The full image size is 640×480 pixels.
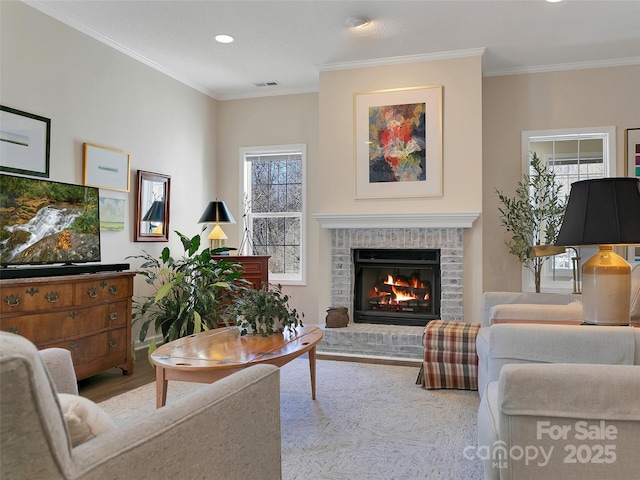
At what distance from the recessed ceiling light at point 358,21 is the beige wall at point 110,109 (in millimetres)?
2138

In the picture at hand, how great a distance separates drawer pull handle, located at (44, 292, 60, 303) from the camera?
3285 mm

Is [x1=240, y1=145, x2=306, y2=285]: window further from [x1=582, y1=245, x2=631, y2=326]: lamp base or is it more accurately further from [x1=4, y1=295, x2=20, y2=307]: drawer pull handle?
[x1=582, y1=245, x2=631, y2=326]: lamp base

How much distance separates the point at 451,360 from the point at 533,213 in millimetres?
1986

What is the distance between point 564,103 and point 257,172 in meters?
3.43

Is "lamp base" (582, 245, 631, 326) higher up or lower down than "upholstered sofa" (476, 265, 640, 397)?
higher up

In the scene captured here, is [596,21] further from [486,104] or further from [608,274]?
[608,274]

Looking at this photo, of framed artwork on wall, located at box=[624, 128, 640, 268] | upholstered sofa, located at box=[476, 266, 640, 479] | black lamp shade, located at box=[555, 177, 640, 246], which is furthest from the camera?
framed artwork on wall, located at box=[624, 128, 640, 268]

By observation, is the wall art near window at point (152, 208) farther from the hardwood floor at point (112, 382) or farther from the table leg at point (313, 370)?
the table leg at point (313, 370)

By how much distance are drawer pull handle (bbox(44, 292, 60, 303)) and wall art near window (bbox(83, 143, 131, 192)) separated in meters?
1.20

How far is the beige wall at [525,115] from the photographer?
4887mm

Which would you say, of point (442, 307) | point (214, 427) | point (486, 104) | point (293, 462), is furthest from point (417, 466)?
point (486, 104)

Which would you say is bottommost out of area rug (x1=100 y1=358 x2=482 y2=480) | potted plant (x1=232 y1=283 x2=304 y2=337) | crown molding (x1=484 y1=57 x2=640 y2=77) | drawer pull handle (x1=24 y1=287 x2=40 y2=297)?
area rug (x1=100 y1=358 x2=482 y2=480)

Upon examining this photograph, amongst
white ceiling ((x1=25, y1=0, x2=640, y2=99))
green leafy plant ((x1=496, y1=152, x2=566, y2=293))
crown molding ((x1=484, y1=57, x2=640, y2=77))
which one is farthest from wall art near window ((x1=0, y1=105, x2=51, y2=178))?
crown molding ((x1=484, y1=57, x2=640, y2=77))

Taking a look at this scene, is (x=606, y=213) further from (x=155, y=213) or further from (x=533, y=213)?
(x=155, y=213)
